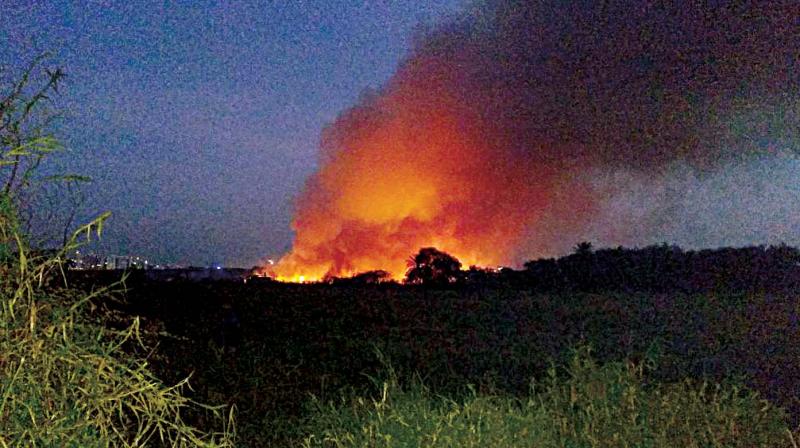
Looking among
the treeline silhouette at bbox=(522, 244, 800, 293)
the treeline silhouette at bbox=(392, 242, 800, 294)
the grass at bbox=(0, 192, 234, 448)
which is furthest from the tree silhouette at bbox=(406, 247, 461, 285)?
the grass at bbox=(0, 192, 234, 448)

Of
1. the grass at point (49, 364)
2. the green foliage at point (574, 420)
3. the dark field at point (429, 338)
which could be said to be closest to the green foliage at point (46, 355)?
the grass at point (49, 364)

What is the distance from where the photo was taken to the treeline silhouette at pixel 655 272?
1881 centimetres

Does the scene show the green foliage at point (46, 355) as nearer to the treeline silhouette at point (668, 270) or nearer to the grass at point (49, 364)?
the grass at point (49, 364)

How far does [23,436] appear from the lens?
1.97 m

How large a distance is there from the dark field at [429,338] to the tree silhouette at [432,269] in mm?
2588

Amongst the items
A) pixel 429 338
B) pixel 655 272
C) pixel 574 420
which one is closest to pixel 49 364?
pixel 574 420

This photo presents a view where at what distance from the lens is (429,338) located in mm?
12625

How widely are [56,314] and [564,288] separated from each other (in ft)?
56.1

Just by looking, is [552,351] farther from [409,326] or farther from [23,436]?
[23,436]

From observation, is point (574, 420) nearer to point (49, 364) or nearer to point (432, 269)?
point (49, 364)

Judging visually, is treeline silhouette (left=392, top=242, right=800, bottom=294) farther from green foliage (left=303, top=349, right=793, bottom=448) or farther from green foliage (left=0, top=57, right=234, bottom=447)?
green foliage (left=0, top=57, right=234, bottom=447)

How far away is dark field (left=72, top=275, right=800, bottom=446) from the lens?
27.1 ft

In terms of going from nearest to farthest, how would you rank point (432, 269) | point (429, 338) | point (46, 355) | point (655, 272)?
point (46, 355) → point (429, 338) → point (655, 272) → point (432, 269)

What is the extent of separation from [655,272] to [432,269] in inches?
226
